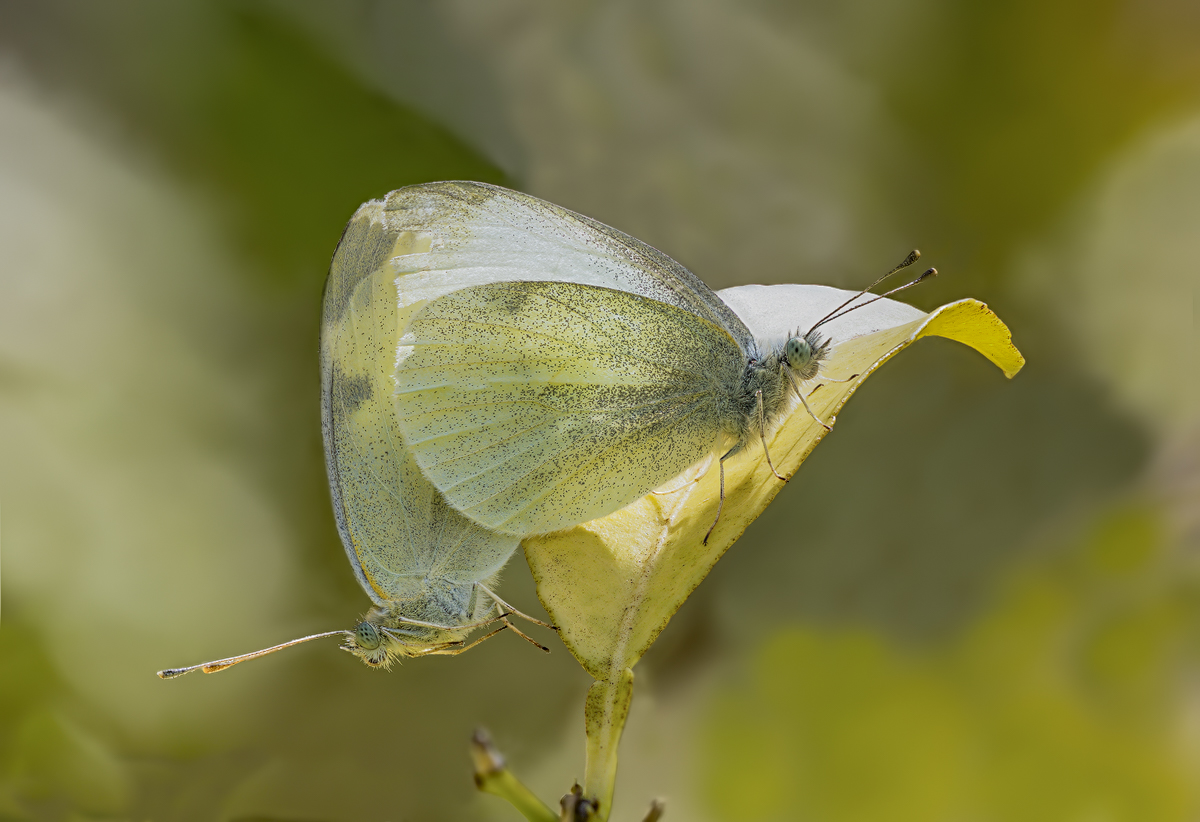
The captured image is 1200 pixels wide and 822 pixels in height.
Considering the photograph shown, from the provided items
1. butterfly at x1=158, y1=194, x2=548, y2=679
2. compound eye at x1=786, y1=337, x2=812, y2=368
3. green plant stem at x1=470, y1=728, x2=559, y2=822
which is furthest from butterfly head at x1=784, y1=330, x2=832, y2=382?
green plant stem at x1=470, y1=728, x2=559, y2=822

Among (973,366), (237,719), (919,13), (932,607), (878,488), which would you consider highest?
(919,13)

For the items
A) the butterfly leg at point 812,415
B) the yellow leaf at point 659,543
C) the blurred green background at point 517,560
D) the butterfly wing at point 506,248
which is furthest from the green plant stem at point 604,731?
the blurred green background at point 517,560

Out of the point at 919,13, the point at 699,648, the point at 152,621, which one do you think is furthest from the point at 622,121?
the point at 152,621

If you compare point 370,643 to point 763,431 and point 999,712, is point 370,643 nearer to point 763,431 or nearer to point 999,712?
point 763,431

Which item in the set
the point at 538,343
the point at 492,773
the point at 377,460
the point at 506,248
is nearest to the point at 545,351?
the point at 538,343

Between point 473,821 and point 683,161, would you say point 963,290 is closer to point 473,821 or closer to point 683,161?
point 683,161

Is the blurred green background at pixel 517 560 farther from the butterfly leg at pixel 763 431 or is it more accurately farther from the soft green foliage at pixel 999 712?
the butterfly leg at pixel 763 431
